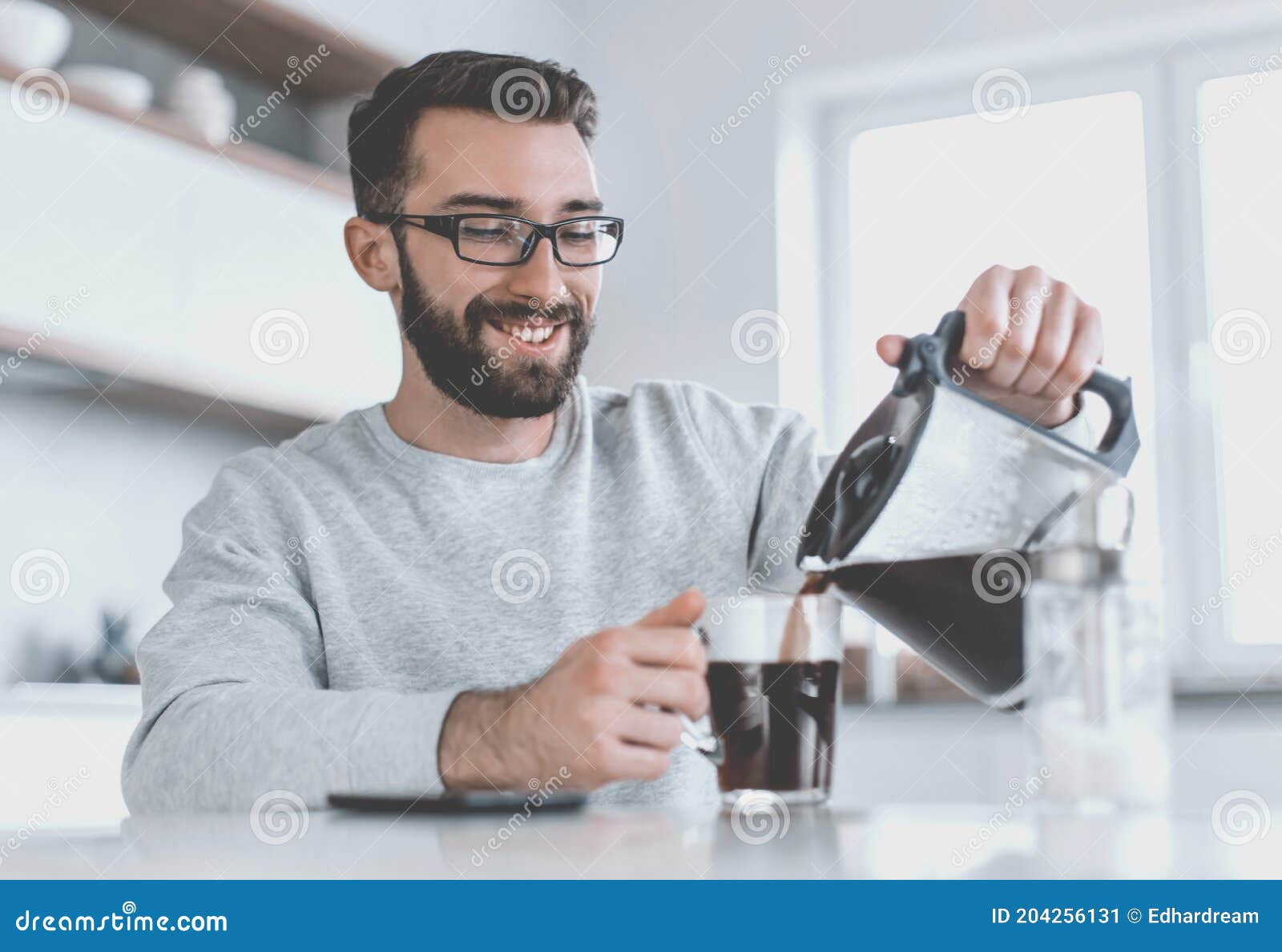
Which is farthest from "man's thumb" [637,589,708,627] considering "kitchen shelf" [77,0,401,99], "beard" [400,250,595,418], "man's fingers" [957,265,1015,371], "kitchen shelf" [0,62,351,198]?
"kitchen shelf" [77,0,401,99]

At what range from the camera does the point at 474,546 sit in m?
1.32

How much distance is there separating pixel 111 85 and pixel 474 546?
1.42 m

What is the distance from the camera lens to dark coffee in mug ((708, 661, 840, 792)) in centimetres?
74

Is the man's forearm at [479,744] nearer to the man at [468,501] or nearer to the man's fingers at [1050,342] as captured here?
the man at [468,501]

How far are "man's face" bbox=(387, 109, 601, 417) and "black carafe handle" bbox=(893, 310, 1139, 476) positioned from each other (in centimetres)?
68

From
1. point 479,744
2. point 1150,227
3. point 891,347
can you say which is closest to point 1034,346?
point 891,347

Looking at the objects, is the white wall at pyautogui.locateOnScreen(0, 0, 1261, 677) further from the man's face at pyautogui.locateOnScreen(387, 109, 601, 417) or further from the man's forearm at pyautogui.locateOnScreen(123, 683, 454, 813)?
the man's forearm at pyautogui.locateOnScreen(123, 683, 454, 813)

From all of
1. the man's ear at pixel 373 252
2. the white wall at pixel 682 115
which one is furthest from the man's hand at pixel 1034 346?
the white wall at pixel 682 115

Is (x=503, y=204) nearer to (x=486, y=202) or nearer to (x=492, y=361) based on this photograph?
(x=486, y=202)

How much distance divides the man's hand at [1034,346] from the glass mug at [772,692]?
243 millimetres

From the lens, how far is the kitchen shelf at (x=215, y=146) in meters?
2.23

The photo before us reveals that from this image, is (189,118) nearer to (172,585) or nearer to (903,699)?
(172,585)

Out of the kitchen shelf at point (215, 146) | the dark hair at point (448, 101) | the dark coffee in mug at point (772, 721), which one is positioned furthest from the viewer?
the kitchen shelf at point (215, 146)
